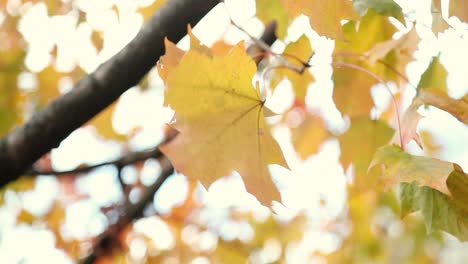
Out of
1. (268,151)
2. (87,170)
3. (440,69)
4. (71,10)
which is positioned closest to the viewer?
(268,151)

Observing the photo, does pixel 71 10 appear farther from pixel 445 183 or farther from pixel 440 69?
pixel 445 183

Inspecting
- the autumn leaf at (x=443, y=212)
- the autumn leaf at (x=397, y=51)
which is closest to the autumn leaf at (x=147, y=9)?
the autumn leaf at (x=397, y=51)

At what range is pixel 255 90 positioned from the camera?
658 millimetres

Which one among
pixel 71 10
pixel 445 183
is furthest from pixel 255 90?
pixel 71 10

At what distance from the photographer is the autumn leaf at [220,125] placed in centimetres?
64

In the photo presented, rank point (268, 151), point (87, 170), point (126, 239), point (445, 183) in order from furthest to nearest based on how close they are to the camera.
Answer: point (126, 239)
point (87, 170)
point (268, 151)
point (445, 183)

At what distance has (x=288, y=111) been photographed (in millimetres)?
1615

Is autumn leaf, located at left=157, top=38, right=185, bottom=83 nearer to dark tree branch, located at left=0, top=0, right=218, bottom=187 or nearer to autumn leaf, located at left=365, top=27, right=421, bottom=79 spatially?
dark tree branch, located at left=0, top=0, right=218, bottom=187

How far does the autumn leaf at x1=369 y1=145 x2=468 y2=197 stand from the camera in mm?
581

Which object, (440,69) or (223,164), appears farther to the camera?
(440,69)

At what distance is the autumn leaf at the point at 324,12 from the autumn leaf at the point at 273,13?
338 millimetres

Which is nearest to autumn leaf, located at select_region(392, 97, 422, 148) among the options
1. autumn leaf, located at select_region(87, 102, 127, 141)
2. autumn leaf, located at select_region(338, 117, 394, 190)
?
autumn leaf, located at select_region(338, 117, 394, 190)

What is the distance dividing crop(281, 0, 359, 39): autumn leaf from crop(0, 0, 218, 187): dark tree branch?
0.66 feet

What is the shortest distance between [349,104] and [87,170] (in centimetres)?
51
